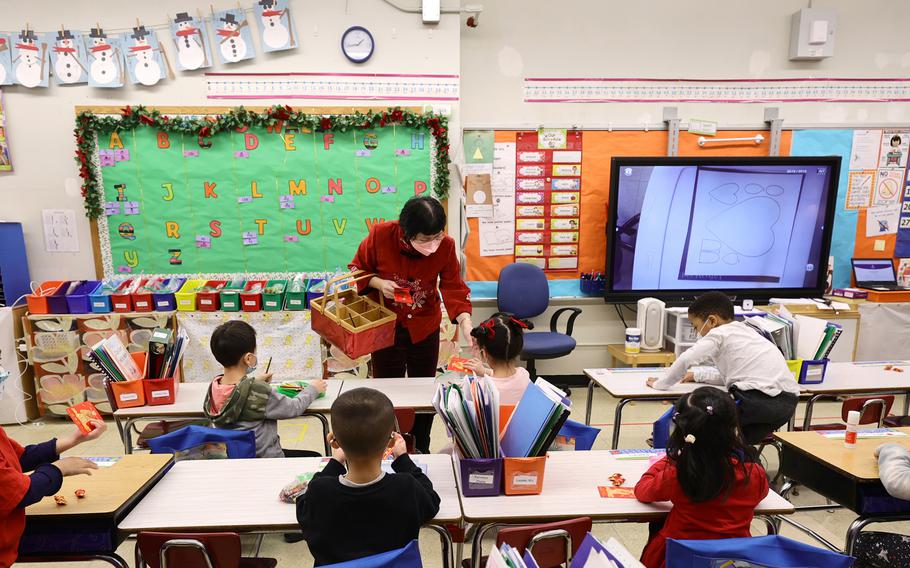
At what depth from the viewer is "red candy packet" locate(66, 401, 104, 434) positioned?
1.69 m

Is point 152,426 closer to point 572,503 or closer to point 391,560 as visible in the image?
point 391,560

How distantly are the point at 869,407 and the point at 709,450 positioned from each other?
195cm

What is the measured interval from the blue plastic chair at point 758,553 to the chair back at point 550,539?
0.31 metres

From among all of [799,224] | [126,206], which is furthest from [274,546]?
[799,224]

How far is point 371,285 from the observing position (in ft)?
9.12

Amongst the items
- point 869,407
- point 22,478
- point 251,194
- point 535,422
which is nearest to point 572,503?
point 535,422

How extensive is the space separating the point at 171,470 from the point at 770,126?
5034 millimetres

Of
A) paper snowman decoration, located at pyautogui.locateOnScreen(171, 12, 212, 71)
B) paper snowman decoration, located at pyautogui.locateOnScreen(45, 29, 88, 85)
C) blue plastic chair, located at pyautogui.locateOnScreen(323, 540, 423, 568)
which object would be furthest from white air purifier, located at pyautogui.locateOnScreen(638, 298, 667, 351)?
paper snowman decoration, located at pyautogui.locateOnScreen(45, 29, 88, 85)

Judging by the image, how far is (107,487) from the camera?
173cm

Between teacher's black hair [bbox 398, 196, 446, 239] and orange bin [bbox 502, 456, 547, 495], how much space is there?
1.17 metres

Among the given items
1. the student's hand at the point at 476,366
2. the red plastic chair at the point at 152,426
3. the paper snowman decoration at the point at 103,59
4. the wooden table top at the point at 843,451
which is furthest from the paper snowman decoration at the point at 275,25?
the wooden table top at the point at 843,451

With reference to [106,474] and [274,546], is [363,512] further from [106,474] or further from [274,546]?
[274,546]

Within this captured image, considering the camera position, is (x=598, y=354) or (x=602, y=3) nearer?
(x=602, y=3)

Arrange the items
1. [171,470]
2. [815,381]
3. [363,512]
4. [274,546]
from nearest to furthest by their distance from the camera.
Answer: [363,512], [171,470], [274,546], [815,381]
